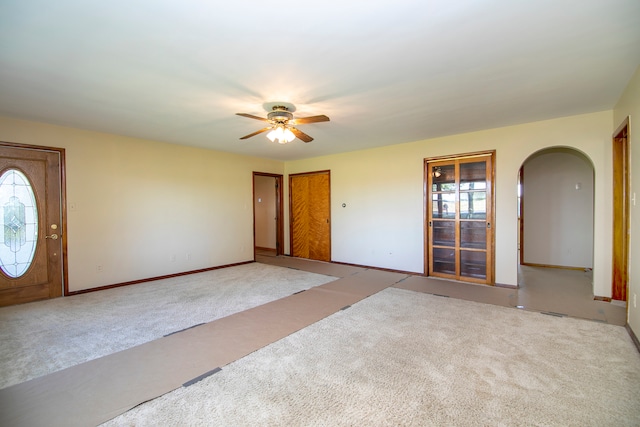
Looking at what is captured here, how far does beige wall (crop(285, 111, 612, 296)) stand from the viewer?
3.94m

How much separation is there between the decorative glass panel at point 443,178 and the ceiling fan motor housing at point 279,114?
3.16 m

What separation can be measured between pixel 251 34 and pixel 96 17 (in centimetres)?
98

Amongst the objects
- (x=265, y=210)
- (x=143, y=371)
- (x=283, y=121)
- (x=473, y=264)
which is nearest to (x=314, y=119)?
(x=283, y=121)

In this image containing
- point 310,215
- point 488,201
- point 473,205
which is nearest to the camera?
point 488,201

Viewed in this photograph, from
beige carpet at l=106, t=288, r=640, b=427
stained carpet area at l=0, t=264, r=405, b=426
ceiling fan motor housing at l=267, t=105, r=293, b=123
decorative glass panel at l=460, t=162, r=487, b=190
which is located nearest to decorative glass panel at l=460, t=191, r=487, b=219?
decorative glass panel at l=460, t=162, r=487, b=190

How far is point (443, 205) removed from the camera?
529 centimetres

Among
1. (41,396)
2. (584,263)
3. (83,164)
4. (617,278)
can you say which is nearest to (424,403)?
(41,396)

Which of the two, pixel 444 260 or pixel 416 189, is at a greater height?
pixel 416 189

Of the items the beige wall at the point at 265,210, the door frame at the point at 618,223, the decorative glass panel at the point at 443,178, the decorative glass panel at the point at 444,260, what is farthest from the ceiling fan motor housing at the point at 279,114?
the beige wall at the point at 265,210

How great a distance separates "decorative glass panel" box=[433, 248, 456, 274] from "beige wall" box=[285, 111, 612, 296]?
0.84ft

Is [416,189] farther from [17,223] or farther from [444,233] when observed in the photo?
[17,223]

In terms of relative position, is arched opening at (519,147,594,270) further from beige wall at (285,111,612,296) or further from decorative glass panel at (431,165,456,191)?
decorative glass panel at (431,165,456,191)

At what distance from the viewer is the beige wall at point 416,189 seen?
12.9ft

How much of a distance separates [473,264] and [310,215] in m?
3.78
